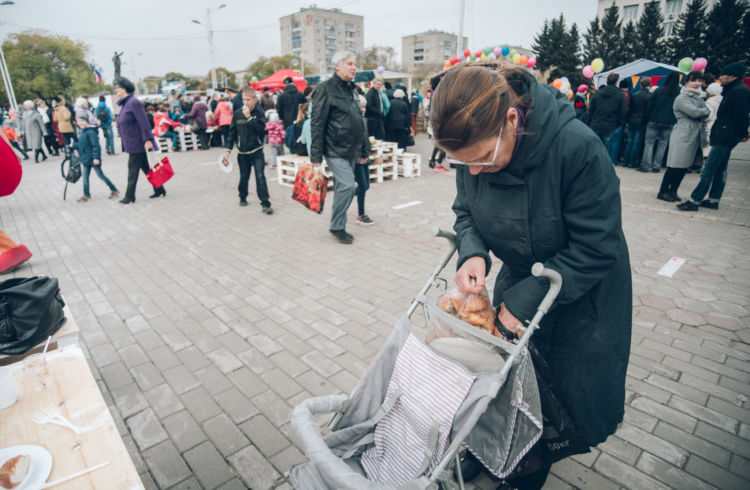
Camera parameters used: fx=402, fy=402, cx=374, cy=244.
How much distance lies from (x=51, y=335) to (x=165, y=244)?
3.83 meters

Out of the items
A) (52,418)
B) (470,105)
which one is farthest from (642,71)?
(52,418)

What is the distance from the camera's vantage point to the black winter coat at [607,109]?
31.9 feet

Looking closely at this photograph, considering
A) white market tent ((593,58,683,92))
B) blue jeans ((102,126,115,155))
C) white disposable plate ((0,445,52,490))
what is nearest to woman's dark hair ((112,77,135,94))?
white disposable plate ((0,445,52,490))

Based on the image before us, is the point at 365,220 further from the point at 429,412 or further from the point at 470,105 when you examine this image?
the point at 470,105

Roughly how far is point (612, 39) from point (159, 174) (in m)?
47.4

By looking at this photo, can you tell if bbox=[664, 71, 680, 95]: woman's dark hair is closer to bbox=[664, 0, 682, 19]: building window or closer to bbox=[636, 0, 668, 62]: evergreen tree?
bbox=[636, 0, 668, 62]: evergreen tree

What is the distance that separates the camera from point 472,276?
1.71 meters

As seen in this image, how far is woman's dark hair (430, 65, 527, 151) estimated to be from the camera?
4.28 feet

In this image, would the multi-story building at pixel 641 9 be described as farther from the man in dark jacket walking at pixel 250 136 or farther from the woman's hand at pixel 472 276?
the woman's hand at pixel 472 276

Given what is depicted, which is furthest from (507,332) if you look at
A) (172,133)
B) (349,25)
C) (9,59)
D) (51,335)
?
(349,25)

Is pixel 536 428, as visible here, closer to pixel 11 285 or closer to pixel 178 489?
pixel 178 489

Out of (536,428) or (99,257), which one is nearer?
(536,428)

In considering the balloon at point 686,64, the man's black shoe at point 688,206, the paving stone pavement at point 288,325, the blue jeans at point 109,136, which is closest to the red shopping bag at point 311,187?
the paving stone pavement at point 288,325

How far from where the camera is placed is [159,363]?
315 cm
